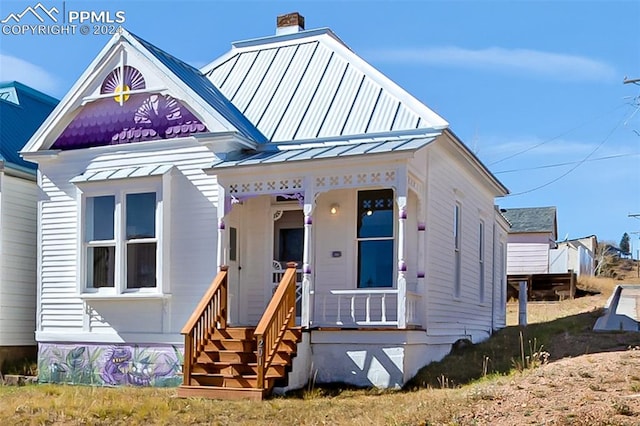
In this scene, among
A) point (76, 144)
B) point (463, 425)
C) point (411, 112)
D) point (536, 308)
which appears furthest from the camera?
point (536, 308)

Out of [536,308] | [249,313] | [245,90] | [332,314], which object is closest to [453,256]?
[332,314]

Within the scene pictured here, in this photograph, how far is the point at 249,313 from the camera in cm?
1480

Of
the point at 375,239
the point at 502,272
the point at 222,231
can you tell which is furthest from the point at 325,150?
the point at 502,272

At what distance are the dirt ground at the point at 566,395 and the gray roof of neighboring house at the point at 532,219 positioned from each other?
1171 inches

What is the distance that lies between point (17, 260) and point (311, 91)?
295 inches

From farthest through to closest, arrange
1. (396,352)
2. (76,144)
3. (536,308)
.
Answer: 1. (536,308)
2. (76,144)
3. (396,352)

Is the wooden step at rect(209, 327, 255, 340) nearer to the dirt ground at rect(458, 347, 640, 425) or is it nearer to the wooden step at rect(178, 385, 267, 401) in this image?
the wooden step at rect(178, 385, 267, 401)

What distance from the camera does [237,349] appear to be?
1253 centimetres

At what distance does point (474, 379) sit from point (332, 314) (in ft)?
9.45

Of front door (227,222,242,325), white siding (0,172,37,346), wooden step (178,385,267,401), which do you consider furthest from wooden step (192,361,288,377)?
white siding (0,172,37,346)

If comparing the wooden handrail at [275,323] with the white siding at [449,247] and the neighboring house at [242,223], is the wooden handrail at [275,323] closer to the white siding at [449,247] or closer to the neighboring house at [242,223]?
the neighboring house at [242,223]

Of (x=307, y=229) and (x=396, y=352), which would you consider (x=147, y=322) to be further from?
(x=396, y=352)

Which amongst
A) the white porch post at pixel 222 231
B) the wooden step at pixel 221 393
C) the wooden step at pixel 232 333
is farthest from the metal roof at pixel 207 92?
the wooden step at pixel 221 393

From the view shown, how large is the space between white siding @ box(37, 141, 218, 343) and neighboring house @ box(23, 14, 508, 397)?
29 millimetres
